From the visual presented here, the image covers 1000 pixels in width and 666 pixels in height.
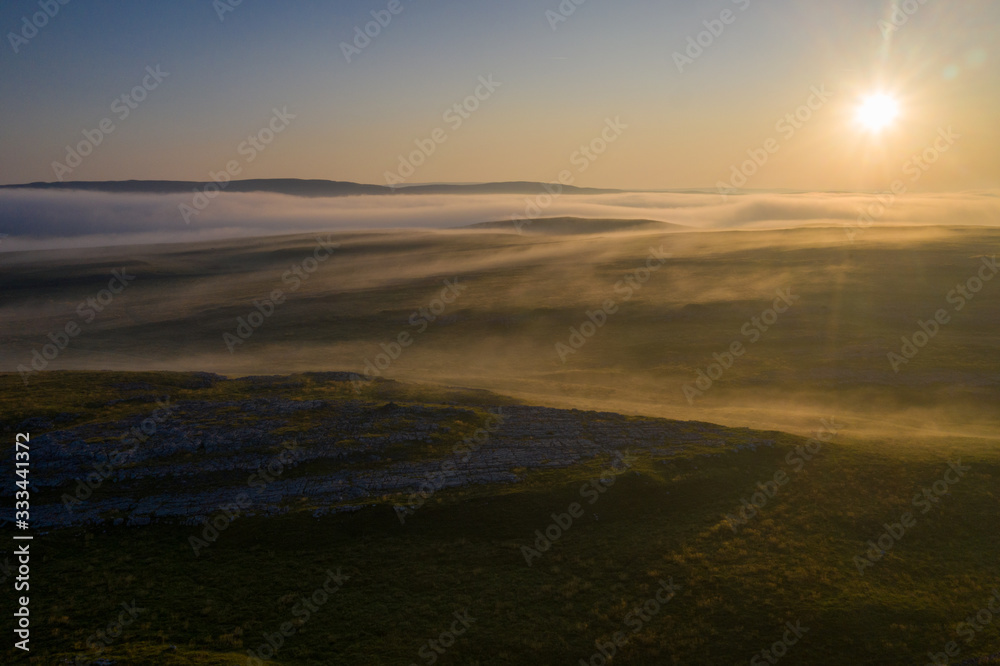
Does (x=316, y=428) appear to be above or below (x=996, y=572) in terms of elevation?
above

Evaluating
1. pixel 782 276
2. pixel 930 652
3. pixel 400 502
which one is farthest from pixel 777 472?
pixel 782 276

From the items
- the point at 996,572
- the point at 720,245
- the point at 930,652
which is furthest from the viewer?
the point at 720,245

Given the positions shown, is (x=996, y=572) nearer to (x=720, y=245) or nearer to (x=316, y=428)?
(x=316, y=428)

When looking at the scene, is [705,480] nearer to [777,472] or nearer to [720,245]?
[777,472]

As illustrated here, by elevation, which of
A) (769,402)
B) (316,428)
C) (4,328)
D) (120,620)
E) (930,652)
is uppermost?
(4,328)

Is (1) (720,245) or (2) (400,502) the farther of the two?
(1) (720,245)

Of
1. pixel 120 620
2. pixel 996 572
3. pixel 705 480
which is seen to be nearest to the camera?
pixel 120 620

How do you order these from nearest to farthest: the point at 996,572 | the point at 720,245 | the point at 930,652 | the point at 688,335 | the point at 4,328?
the point at 930,652 → the point at 996,572 → the point at 688,335 → the point at 4,328 → the point at 720,245

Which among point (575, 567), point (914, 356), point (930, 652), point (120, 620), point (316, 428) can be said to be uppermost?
point (914, 356)

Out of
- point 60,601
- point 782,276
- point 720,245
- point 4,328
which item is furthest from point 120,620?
point 720,245
